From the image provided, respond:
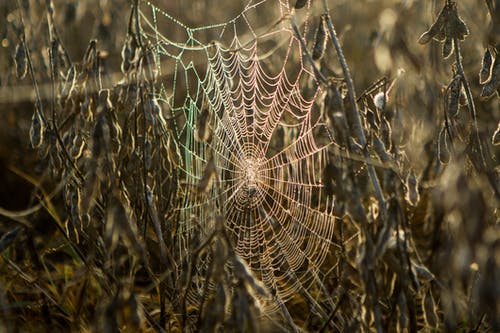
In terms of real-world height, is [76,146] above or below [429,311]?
above

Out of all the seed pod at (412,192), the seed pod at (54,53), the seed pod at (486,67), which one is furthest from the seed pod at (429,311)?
the seed pod at (54,53)

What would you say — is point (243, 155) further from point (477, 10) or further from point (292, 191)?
point (477, 10)

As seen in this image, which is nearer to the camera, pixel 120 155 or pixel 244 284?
pixel 244 284

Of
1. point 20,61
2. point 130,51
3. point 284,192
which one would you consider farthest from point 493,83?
point 284,192

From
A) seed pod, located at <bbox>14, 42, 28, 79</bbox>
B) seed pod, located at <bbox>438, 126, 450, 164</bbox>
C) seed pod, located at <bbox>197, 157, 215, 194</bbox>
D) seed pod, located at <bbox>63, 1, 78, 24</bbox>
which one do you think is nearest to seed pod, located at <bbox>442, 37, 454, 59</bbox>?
seed pod, located at <bbox>438, 126, 450, 164</bbox>

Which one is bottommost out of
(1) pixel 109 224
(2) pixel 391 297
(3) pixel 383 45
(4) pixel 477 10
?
(2) pixel 391 297

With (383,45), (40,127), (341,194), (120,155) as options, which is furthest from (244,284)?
(40,127)

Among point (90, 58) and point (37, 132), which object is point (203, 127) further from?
point (37, 132)

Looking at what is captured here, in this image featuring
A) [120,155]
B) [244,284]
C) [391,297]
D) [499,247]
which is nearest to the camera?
[499,247]
